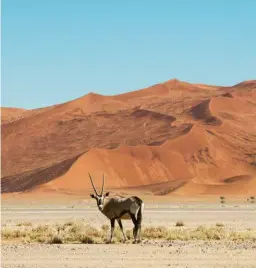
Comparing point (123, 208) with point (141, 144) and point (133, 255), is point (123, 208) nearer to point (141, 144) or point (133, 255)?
point (133, 255)

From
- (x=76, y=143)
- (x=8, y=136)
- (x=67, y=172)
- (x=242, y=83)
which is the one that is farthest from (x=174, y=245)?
(x=242, y=83)

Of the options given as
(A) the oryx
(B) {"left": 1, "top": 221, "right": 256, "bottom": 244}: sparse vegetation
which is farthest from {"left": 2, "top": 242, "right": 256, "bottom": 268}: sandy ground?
(B) {"left": 1, "top": 221, "right": 256, "bottom": 244}: sparse vegetation

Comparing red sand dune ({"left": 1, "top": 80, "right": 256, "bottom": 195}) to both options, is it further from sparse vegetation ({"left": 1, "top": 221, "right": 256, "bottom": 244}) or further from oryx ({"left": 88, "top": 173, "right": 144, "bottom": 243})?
oryx ({"left": 88, "top": 173, "right": 144, "bottom": 243})

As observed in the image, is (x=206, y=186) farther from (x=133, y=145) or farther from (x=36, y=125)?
(x=36, y=125)

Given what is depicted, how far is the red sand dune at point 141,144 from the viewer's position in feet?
243

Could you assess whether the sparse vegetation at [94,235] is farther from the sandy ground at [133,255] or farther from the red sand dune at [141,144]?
the red sand dune at [141,144]

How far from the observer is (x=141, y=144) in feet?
290

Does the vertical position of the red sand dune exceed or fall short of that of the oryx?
it exceeds it

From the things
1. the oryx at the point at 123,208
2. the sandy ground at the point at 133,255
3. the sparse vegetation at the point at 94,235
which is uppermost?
the oryx at the point at 123,208

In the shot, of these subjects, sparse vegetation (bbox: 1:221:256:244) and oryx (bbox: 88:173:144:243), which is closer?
oryx (bbox: 88:173:144:243)

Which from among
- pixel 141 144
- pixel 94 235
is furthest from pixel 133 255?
pixel 141 144

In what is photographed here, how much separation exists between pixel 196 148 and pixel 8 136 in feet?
111

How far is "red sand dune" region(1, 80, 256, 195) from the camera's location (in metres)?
74.2

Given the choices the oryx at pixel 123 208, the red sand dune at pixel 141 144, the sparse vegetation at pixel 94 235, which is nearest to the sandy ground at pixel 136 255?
the oryx at pixel 123 208
